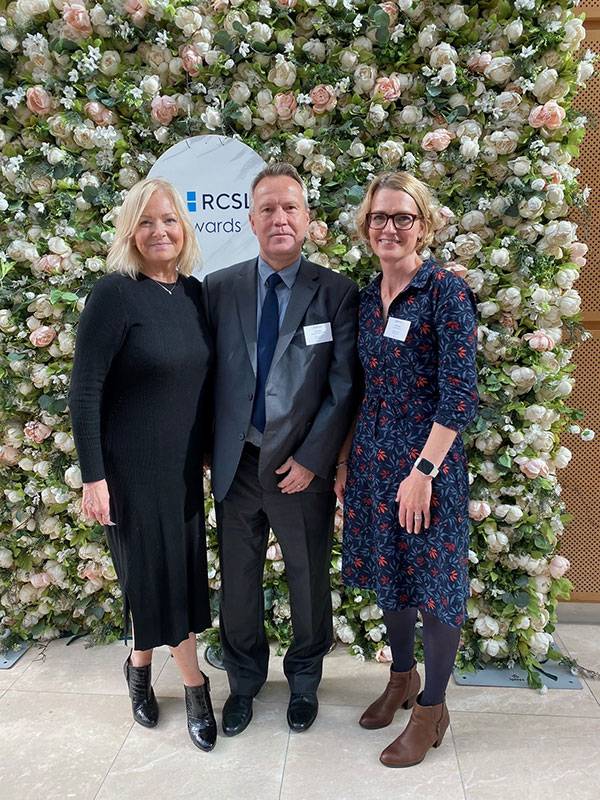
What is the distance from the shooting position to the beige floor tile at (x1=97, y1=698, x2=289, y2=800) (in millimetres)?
1832

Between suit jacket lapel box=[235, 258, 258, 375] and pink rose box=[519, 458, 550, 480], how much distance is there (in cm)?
107

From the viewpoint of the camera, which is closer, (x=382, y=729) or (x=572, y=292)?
(x=382, y=729)

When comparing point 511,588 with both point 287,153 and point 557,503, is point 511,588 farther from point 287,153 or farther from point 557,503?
point 287,153

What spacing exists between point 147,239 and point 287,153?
0.77 meters

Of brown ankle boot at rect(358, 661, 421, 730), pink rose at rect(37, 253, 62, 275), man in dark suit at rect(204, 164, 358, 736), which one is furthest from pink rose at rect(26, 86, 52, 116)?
brown ankle boot at rect(358, 661, 421, 730)

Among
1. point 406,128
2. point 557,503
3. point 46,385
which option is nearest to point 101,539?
point 46,385

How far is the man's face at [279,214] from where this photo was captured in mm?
1835

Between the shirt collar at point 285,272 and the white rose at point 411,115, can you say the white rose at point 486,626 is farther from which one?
the white rose at point 411,115

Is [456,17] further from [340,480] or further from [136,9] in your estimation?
[340,480]

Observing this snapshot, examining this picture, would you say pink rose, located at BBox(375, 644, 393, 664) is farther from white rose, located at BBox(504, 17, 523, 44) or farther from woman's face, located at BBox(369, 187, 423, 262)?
white rose, located at BBox(504, 17, 523, 44)

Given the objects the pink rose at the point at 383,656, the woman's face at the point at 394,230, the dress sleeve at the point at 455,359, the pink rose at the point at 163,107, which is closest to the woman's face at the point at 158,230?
the woman's face at the point at 394,230

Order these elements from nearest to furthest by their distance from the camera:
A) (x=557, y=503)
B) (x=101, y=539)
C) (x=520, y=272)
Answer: (x=520, y=272) < (x=557, y=503) < (x=101, y=539)

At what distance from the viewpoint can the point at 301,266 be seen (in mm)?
1945

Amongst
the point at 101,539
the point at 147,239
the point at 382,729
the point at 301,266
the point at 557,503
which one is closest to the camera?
the point at 147,239
